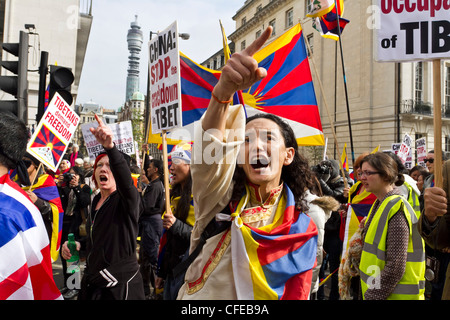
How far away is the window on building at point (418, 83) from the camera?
24531 millimetres

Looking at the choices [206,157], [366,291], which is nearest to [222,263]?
[206,157]

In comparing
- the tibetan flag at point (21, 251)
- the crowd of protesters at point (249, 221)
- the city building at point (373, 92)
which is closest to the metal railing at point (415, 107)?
the city building at point (373, 92)

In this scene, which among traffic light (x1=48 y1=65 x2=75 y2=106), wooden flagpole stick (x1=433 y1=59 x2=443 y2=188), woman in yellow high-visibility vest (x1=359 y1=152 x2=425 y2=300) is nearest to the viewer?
wooden flagpole stick (x1=433 y1=59 x2=443 y2=188)

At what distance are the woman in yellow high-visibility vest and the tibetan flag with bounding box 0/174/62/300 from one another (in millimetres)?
2125

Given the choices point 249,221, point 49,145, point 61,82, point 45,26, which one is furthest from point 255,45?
point 45,26

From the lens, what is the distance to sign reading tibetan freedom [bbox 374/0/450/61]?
2336 millimetres

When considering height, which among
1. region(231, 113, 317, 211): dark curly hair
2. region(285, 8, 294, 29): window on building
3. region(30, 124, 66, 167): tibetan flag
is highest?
region(285, 8, 294, 29): window on building

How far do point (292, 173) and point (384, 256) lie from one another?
46.8 inches

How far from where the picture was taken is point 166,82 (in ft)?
11.8

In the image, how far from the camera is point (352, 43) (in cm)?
2581

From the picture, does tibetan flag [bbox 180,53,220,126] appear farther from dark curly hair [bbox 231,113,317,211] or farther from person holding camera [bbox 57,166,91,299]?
dark curly hair [bbox 231,113,317,211]

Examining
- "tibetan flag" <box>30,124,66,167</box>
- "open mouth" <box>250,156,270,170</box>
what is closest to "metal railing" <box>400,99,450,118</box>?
"tibetan flag" <box>30,124,66,167</box>

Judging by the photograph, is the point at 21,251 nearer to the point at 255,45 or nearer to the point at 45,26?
the point at 255,45
